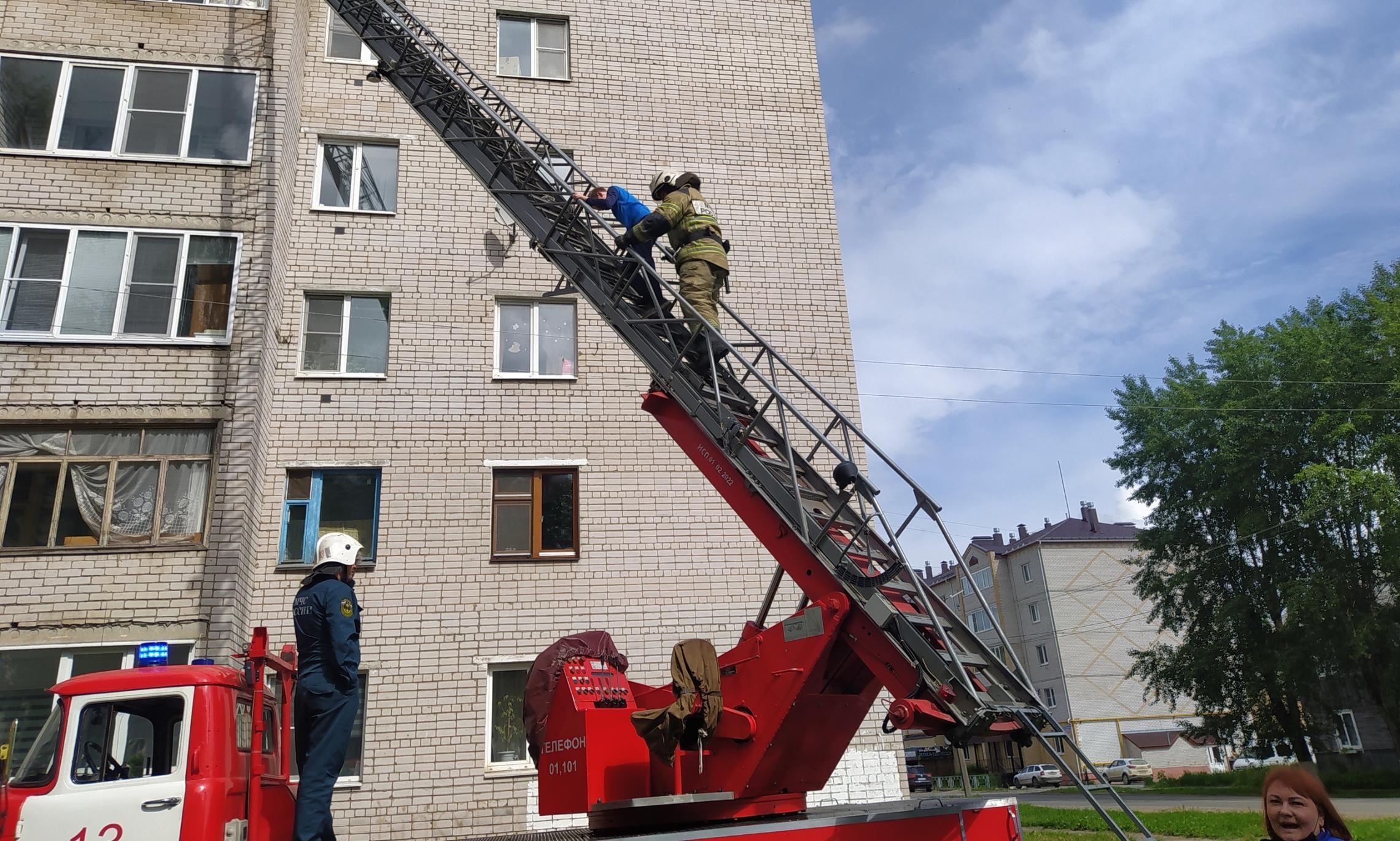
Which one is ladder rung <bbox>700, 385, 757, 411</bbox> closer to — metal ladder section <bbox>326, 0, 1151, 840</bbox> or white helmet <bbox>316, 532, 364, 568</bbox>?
metal ladder section <bbox>326, 0, 1151, 840</bbox>

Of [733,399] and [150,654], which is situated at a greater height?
[733,399]

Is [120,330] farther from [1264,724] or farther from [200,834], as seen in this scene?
[1264,724]

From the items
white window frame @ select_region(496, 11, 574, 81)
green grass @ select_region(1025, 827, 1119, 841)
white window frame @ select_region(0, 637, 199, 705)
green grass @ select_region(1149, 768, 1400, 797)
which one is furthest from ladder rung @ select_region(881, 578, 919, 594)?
green grass @ select_region(1149, 768, 1400, 797)

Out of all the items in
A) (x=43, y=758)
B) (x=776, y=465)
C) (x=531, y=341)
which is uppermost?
(x=531, y=341)

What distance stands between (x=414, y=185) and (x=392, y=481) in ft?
16.7

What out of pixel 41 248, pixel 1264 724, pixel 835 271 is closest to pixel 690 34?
pixel 835 271

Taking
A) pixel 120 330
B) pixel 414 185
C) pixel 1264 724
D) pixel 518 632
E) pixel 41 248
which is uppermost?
pixel 414 185

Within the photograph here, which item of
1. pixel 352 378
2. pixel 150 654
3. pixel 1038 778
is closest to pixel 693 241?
pixel 150 654

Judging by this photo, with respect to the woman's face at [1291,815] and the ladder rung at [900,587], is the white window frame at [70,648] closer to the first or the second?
the ladder rung at [900,587]

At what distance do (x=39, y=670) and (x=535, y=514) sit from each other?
611cm

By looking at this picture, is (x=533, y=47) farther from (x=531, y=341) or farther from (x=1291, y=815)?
(x=1291, y=815)

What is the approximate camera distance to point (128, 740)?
526 centimetres

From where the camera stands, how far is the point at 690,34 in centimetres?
1673

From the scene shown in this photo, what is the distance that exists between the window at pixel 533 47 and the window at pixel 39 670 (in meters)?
10.9
